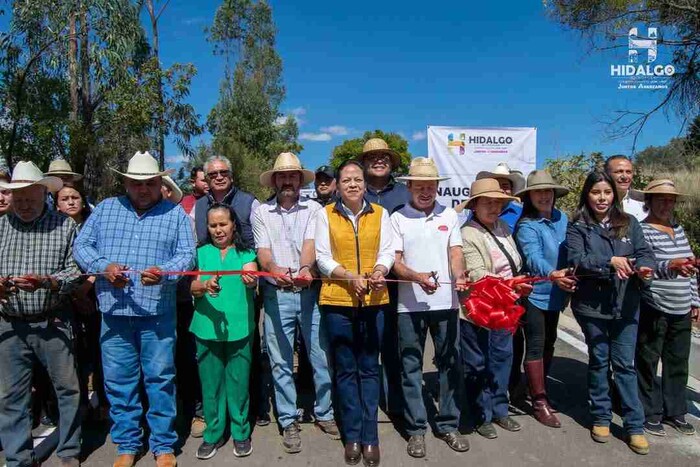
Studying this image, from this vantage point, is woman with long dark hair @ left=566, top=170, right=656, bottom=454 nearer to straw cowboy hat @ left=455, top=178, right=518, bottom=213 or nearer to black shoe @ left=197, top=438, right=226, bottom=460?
straw cowboy hat @ left=455, top=178, right=518, bottom=213

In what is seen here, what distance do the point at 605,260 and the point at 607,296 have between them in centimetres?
31

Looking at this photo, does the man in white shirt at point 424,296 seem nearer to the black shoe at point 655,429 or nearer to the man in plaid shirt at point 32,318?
the black shoe at point 655,429

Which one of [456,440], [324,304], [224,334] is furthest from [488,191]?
[224,334]

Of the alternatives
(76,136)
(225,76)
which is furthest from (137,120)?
(225,76)

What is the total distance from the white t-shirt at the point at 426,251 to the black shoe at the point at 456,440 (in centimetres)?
105

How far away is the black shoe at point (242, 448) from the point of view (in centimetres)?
393

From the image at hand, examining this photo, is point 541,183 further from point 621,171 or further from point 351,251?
point 351,251

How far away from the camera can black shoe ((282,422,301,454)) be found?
13.1ft

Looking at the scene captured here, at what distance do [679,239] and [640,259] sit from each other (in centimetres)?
63

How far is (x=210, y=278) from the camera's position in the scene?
12.6ft

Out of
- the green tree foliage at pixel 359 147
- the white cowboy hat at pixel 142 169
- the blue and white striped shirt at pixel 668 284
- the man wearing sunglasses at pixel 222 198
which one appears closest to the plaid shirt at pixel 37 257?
the white cowboy hat at pixel 142 169

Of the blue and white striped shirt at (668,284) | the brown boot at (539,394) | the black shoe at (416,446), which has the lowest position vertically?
the black shoe at (416,446)

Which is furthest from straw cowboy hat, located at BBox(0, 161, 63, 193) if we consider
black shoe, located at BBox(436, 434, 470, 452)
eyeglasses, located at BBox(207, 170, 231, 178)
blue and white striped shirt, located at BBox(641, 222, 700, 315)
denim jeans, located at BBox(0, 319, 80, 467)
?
blue and white striped shirt, located at BBox(641, 222, 700, 315)

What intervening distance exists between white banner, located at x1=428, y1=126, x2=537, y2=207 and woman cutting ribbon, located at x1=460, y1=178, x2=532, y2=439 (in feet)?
11.6
